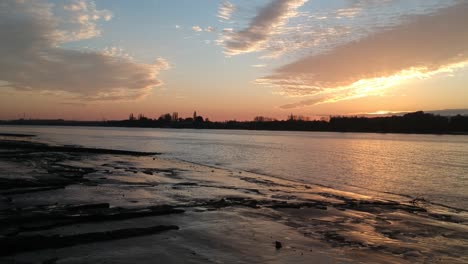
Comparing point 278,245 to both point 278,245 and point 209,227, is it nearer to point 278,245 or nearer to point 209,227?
point 278,245

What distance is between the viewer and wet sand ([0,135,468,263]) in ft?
32.5

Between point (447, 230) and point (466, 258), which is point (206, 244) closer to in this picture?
point (466, 258)

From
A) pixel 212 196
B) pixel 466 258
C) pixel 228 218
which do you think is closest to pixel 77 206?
pixel 228 218

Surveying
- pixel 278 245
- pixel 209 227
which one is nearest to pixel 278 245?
pixel 278 245

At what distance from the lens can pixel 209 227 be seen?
1321 cm

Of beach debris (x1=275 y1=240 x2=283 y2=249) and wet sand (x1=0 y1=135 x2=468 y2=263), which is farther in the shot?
beach debris (x1=275 y1=240 x2=283 y2=249)

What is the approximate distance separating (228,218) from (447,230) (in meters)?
8.40

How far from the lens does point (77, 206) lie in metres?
14.7

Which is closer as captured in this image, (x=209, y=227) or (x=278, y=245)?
(x=278, y=245)

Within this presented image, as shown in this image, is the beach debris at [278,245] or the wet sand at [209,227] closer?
the wet sand at [209,227]

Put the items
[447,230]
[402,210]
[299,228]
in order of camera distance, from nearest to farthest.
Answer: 1. [299,228]
2. [447,230]
3. [402,210]

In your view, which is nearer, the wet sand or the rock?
the wet sand

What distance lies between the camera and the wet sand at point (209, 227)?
32.5 feet

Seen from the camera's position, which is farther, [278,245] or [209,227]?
[209,227]
